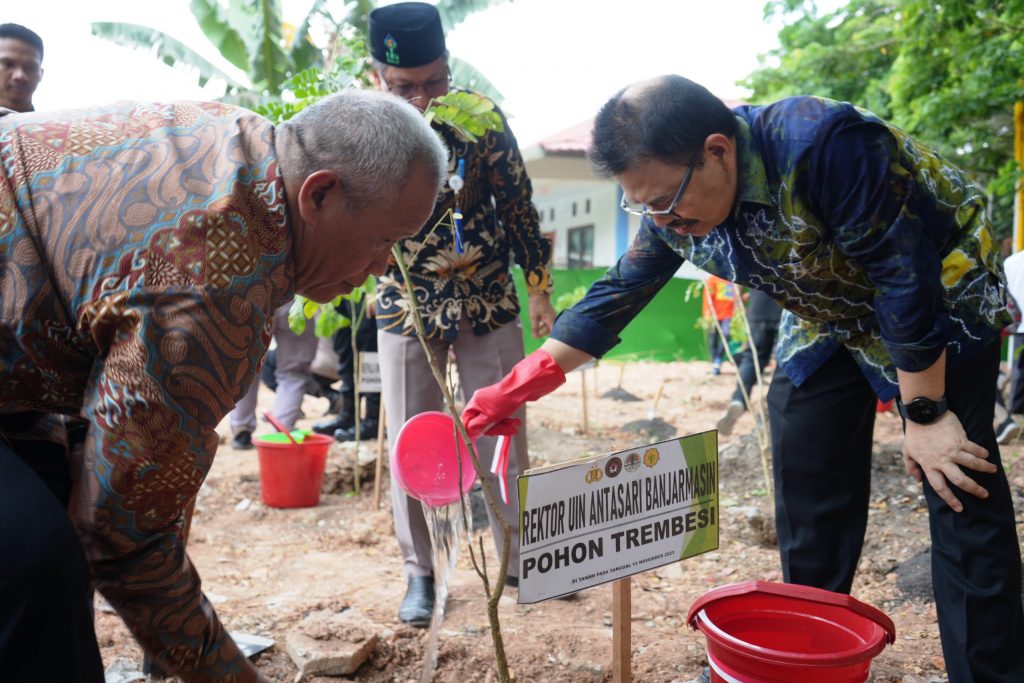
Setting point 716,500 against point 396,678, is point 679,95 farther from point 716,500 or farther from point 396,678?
point 396,678

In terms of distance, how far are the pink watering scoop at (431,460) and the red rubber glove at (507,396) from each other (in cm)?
10

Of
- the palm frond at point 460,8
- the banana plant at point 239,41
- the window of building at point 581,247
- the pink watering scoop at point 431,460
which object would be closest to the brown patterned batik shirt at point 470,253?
the pink watering scoop at point 431,460

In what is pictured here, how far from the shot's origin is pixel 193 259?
1203 mm

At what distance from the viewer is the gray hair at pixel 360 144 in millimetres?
1316

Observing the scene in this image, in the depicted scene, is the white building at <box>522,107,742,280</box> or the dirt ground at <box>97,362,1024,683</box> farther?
the white building at <box>522,107,742,280</box>

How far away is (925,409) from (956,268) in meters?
0.34

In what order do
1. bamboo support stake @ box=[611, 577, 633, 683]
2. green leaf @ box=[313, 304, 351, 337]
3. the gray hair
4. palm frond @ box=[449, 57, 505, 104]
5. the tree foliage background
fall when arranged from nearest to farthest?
the gray hair < bamboo support stake @ box=[611, 577, 633, 683] < green leaf @ box=[313, 304, 351, 337] < the tree foliage background < palm frond @ box=[449, 57, 505, 104]

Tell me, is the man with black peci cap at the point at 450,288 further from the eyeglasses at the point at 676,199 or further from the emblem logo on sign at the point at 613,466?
A: the emblem logo on sign at the point at 613,466

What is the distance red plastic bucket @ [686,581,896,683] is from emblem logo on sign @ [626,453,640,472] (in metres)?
0.36

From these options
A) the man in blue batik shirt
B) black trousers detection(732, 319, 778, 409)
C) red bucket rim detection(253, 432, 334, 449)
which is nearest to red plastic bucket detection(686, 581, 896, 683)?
the man in blue batik shirt

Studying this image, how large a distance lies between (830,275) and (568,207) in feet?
57.4

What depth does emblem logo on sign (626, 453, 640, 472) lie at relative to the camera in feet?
6.24

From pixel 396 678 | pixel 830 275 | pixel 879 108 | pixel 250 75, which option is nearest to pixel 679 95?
pixel 830 275

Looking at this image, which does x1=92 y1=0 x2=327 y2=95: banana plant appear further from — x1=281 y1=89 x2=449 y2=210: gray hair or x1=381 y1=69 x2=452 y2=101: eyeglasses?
x1=281 y1=89 x2=449 y2=210: gray hair
